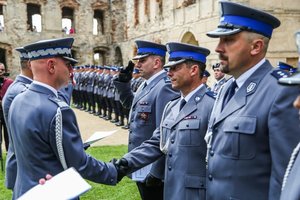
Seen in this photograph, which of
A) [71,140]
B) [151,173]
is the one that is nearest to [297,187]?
[71,140]

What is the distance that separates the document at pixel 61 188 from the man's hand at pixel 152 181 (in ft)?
5.72

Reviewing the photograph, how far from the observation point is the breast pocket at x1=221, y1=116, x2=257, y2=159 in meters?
2.21

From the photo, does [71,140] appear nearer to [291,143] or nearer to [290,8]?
[291,143]

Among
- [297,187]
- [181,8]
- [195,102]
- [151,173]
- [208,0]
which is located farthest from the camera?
[181,8]

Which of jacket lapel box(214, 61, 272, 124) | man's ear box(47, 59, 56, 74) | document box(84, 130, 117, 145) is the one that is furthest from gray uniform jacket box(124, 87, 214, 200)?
man's ear box(47, 59, 56, 74)

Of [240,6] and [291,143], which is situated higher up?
[240,6]

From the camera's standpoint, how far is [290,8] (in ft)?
41.8

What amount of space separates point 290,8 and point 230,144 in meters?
11.6

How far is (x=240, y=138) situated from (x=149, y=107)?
195 centimetres

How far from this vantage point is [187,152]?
2.92 m

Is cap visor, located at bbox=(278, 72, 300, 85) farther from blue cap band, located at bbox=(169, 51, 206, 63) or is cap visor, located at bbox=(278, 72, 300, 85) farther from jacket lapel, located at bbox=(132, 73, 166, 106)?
jacket lapel, located at bbox=(132, 73, 166, 106)

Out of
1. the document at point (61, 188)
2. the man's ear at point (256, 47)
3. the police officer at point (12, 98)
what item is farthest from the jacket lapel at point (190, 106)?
the police officer at point (12, 98)

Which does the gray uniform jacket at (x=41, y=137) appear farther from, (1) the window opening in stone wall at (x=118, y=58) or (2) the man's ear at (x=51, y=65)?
(1) the window opening in stone wall at (x=118, y=58)

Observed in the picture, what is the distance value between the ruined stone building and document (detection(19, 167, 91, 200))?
13.2m
